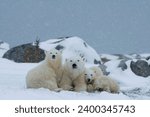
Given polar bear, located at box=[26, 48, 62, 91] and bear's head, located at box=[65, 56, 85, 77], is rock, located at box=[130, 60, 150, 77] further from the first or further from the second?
polar bear, located at box=[26, 48, 62, 91]

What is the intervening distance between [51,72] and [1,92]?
1476 mm

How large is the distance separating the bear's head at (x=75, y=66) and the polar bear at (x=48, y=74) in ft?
0.69

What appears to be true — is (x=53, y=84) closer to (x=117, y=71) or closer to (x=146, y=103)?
(x=146, y=103)

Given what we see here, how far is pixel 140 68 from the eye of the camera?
847 inches

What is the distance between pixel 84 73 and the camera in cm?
921

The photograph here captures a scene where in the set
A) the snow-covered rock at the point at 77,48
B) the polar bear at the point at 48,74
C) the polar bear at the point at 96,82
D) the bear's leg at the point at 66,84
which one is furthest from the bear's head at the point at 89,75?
the snow-covered rock at the point at 77,48

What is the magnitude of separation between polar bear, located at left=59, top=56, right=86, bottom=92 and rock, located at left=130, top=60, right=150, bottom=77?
1246 centimetres

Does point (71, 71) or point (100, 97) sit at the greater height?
point (71, 71)

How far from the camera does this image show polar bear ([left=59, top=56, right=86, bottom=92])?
8828 millimetres

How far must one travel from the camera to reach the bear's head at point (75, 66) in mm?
8820

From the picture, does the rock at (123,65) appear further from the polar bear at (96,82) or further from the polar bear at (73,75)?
the polar bear at (73,75)

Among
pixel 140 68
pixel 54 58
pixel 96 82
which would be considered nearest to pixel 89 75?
pixel 96 82

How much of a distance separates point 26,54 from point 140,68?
21.2 feet

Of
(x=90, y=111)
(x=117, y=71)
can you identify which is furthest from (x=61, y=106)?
(x=117, y=71)
